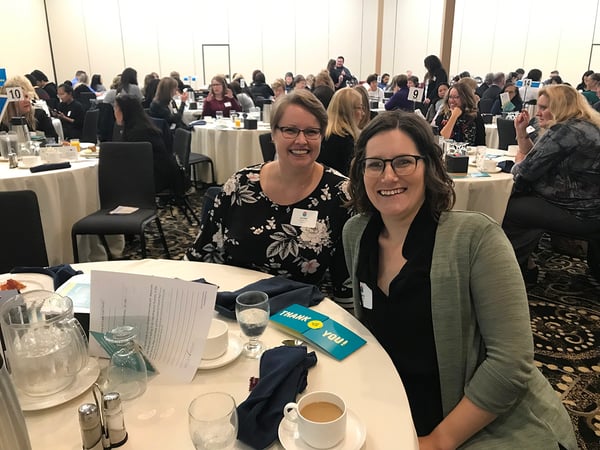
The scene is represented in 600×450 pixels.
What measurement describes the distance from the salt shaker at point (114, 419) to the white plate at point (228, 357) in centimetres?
25

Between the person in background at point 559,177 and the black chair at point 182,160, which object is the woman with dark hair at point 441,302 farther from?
the black chair at point 182,160

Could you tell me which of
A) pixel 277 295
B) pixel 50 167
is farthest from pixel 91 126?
pixel 277 295

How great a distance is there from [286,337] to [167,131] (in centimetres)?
466

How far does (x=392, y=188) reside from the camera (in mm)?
1354

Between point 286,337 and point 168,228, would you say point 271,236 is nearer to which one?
point 286,337

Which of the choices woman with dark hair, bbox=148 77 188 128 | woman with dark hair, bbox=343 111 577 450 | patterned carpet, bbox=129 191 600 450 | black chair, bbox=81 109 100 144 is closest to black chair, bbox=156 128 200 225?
patterned carpet, bbox=129 191 600 450

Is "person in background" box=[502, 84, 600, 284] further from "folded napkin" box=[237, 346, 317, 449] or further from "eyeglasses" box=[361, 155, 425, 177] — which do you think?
"folded napkin" box=[237, 346, 317, 449]

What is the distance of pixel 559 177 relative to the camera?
10.7 ft

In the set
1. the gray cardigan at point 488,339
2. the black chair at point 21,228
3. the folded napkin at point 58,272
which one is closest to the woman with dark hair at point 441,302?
the gray cardigan at point 488,339

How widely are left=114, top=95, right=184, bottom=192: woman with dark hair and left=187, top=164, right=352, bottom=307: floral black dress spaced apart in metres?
2.52

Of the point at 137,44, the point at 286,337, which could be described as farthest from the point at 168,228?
the point at 137,44

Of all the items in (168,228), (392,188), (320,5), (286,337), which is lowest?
(168,228)

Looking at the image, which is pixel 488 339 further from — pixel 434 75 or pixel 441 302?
pixel 434 75

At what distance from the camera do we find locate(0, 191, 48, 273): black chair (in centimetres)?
216
